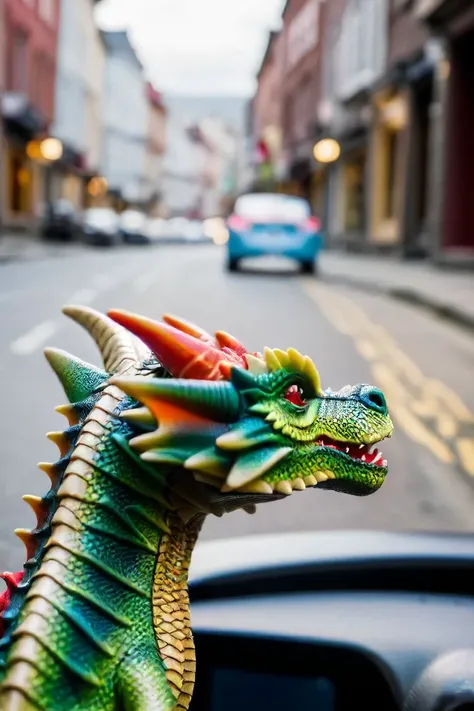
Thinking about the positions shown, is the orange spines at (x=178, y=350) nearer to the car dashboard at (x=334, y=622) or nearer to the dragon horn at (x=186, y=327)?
the dragon horn at (x=186, y=327)

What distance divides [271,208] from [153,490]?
1916 cm

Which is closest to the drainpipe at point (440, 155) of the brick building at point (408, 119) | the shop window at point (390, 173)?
the brick building at point (408, 119)

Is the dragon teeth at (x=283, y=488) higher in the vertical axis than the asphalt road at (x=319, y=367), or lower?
higher

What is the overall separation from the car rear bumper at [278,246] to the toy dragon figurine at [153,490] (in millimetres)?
17807

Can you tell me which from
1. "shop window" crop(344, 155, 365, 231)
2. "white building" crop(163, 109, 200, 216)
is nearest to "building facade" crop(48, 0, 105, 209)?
"shop window" crop(344, 155, 365, 231)

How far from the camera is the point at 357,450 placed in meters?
1.02

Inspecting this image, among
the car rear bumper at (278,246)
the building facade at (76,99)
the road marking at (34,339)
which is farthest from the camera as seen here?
the building facade at (76,99)

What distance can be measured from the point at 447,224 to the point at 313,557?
771 inches

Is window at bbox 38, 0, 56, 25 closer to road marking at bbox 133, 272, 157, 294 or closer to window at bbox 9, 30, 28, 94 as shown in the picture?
window at bbox 9, 30, 28, 94

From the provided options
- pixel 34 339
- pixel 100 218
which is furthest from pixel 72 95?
pixel 34 339

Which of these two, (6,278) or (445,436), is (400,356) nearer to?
(445,436)

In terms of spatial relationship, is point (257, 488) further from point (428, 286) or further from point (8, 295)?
point (428, 286)

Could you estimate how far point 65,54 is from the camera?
47500mm

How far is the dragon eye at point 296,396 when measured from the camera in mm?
991
